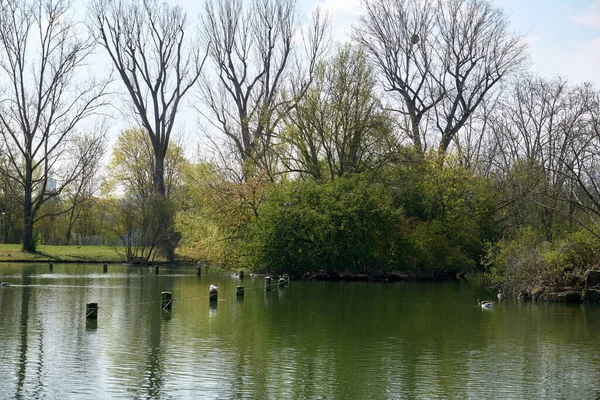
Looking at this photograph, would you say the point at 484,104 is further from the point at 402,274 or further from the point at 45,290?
the point at 45,290

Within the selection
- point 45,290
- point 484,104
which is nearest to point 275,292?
point 45,290

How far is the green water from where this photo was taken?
38.2 feet

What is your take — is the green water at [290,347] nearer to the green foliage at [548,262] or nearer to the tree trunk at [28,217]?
the green foliage at [548,262]

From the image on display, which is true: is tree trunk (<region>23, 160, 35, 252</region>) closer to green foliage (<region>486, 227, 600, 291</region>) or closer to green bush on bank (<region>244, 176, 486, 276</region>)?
green bush on bank (<region>244, 176, 486, 276</region>)

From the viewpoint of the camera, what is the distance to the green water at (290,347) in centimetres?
1165

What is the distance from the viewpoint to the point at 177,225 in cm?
4469

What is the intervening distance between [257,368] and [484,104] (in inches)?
1574

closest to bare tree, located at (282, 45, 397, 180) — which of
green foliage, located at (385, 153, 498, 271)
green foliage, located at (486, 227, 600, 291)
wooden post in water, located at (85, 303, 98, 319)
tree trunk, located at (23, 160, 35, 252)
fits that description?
green foliage, located at (385, 153, 498, 271)

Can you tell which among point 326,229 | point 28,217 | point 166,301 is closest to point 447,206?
point 326,229

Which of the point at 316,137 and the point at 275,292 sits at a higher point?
the point at 316,137

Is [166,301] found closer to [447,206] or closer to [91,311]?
[91,311]

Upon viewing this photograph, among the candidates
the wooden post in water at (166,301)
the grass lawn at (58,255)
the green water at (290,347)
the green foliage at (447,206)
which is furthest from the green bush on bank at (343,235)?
the wooden post in water at (166,301)

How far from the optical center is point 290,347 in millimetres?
15500

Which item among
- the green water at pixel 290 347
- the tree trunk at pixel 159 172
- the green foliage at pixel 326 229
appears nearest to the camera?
the green water at pixel 290 347
